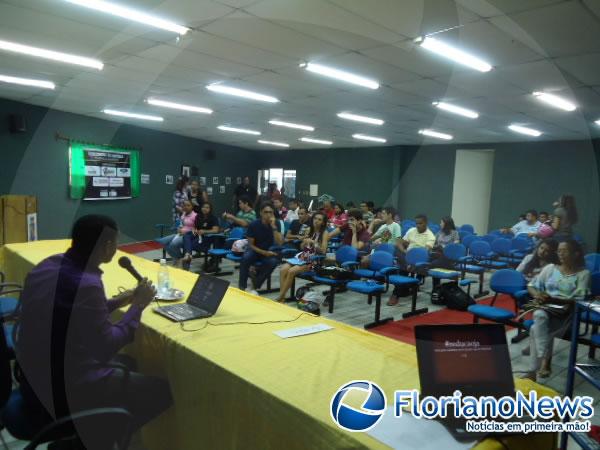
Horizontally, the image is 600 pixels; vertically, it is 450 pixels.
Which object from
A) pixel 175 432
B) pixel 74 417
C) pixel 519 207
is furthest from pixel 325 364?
pixel 519 207

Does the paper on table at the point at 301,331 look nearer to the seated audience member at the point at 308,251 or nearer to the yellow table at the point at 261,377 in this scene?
the yellow table at the point at 261,377

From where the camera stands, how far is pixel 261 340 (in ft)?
6.63

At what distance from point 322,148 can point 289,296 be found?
9.74m

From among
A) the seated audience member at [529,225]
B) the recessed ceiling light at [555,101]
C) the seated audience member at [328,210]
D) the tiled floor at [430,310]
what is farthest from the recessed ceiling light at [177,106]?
the seated audience member at [529,225]

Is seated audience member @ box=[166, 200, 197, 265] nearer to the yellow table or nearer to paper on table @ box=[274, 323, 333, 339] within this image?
the yellow table

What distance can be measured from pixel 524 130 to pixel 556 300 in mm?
6596

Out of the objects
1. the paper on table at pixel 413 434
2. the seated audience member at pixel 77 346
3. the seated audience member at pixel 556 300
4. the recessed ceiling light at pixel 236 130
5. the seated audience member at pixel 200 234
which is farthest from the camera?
the recessed ceiling light at pixel 236 130

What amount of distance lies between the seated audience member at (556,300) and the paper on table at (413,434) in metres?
2.61

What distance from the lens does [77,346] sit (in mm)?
1723

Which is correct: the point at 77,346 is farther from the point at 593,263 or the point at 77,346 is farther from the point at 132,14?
the point at 593,263

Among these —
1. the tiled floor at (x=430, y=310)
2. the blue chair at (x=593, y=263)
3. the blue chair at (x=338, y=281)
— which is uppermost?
the blue chair at (x=593, y=263)

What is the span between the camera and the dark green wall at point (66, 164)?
27.4 feet

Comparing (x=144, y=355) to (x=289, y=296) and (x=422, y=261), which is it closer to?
(x=289, y=296)

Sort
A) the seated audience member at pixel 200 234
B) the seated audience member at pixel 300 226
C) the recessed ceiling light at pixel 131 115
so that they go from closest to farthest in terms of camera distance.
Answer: the seated audience member at pixel 200 234, the seated audience member at pixel 300 226, the recessed ceiling light at pixel 131 115
